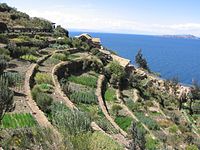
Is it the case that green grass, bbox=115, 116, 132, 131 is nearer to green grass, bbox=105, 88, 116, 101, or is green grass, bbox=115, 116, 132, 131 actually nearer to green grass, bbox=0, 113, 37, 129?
green grass, bbox=105, 88, 116, 101

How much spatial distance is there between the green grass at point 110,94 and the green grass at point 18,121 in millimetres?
18754

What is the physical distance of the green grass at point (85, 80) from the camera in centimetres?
4543

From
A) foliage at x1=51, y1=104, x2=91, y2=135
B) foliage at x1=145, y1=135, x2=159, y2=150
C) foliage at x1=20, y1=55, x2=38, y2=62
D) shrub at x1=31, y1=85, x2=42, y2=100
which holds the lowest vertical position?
foliage at x1=145, y1=135, x2=159, y2=150

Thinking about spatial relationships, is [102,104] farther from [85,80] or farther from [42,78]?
[85,80]

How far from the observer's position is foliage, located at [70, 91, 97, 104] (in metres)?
37.4

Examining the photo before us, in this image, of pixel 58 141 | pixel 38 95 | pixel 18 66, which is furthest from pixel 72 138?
pixel 18 66

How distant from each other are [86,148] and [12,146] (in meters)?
5.63

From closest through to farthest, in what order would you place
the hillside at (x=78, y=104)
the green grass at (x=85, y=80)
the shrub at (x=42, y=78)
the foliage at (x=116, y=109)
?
the hillside at (x=78, y=104)
the shrub at (x=42, y=78)
the foliage at (x=116, y=109)
the green grass at (x=85, y=80)

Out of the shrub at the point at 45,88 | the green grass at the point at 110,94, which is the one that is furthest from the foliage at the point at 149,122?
the shrub at the point at 45,88

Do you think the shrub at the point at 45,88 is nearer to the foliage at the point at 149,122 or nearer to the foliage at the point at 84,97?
the foliage at the point at 84,97

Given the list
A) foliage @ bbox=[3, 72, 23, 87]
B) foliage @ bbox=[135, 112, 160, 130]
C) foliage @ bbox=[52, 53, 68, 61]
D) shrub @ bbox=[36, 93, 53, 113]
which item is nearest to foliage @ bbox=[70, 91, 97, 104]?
foliage @ bbox=[135, 112, 160, 130]

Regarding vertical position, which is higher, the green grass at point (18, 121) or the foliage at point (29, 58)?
the foliage at point (29, 58)

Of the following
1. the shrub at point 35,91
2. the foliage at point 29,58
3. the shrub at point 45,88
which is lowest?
the shrub at point 45,88

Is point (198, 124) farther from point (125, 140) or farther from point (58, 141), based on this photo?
point (58, 141)
